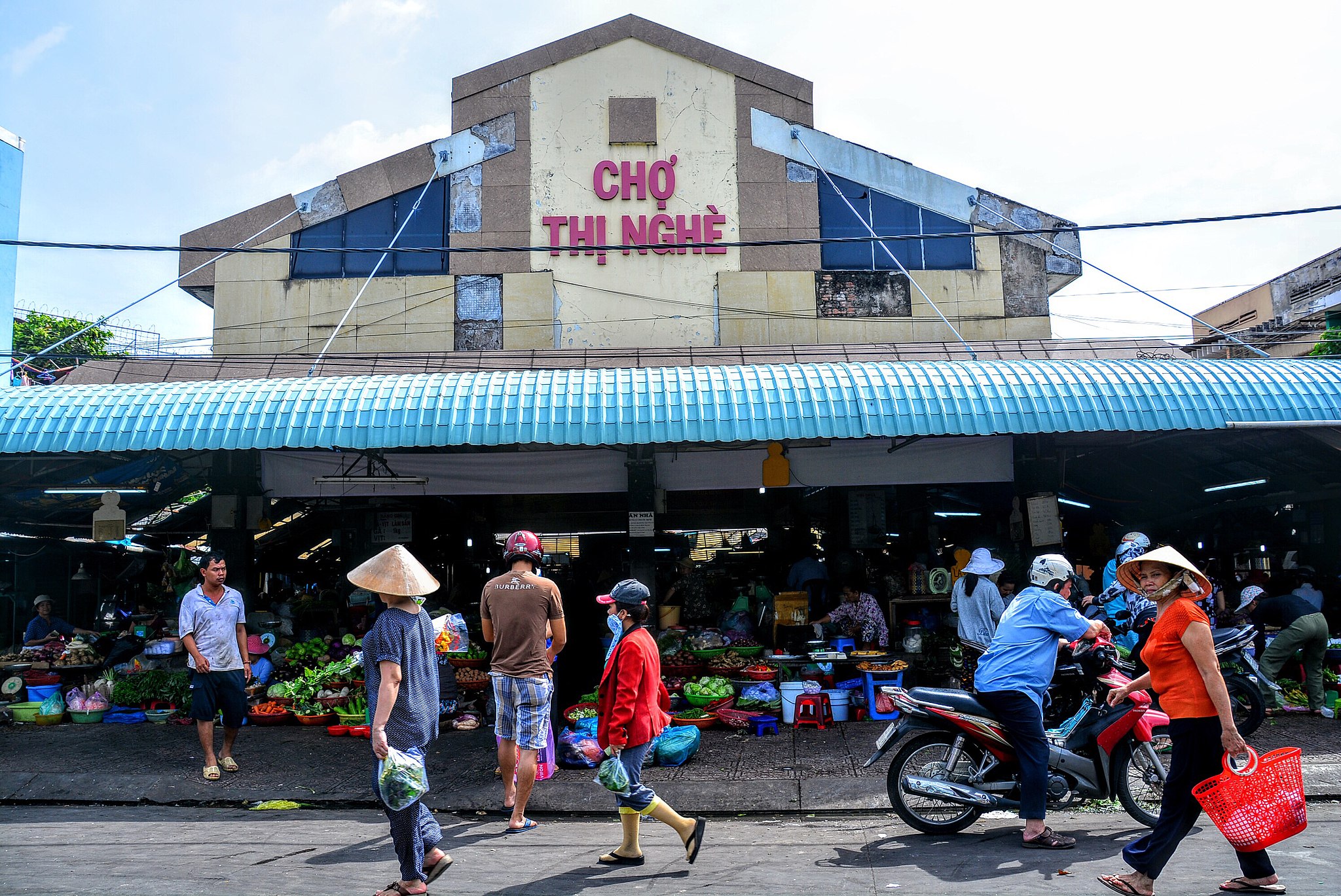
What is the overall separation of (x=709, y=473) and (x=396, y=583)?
6.64 m

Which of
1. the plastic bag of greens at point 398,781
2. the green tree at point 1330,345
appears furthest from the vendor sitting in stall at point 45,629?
the green tree at point 1330,345

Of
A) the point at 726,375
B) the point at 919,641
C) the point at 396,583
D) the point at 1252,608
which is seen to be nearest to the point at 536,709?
the point at 396,583

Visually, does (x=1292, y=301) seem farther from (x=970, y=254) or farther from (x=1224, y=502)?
(x=970, y=254)

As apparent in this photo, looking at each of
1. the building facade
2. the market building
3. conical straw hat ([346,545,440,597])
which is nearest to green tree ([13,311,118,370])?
the market building

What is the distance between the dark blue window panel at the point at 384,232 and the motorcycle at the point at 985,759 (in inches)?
490

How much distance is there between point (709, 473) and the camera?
37.9 feet

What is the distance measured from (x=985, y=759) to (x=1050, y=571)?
1339mm

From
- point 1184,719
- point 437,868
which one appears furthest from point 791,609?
point 437,868

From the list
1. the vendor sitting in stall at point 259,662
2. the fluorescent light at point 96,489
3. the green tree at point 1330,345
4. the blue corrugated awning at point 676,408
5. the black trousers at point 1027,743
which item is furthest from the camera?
the green tree at point 1330,345

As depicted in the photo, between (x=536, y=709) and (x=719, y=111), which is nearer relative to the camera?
(x=536, y=709)

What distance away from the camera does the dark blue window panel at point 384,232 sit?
1636cm

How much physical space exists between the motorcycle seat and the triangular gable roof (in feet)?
42.9

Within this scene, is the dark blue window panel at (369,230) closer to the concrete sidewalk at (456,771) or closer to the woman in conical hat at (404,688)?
the concrete sidewalk at (456,771)

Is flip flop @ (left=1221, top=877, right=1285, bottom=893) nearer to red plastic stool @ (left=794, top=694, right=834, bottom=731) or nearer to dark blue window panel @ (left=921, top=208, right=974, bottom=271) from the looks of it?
red plastic stool @ (left=794, top=694, right=834, bottom=731)
